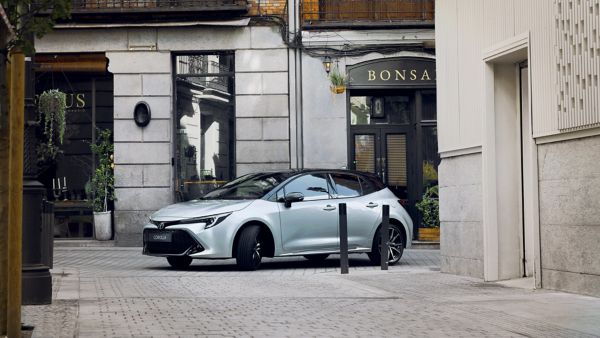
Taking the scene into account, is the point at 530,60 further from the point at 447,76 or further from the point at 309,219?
the point at 309,219

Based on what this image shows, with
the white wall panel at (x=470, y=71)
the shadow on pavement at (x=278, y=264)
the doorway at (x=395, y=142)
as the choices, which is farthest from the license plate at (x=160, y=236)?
the doorway at (x=395, y=142)

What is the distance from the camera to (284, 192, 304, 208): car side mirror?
16984 millimetres

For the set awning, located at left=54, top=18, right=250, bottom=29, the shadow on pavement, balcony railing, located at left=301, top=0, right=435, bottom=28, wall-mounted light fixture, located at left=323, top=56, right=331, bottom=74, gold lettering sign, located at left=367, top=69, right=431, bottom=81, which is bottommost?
the shadow on pavement

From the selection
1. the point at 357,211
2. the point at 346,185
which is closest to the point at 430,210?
the point at 346,185

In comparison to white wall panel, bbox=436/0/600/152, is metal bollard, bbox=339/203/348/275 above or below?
below

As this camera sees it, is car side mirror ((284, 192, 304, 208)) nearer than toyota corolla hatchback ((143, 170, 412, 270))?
No

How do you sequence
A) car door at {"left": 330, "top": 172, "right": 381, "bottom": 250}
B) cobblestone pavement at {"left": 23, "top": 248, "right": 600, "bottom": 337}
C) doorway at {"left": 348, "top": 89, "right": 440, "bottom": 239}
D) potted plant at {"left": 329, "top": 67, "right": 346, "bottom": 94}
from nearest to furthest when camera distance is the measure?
cobblestone pavement at {"left": 23, "top": 248, "right": 600, "bottom": 337} → car door at {"left": 330, "top": 172, "right": 381, "bottom": 250} → potted plant at {"left": 329, "top": 67, "right": 346, "bottom": 94} → doorway at {"left": 348, "top": 89, "right": 440, "bottom": 239}

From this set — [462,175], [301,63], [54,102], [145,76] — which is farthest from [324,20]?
[462,175]

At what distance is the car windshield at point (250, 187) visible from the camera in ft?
56.4

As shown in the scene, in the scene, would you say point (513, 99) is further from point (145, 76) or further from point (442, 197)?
point (145, 76)

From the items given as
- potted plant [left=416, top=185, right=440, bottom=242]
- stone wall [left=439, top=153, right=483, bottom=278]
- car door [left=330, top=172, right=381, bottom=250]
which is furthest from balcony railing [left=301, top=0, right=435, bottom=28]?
stone wall [left=439, top=153, right=483, bottom=278]

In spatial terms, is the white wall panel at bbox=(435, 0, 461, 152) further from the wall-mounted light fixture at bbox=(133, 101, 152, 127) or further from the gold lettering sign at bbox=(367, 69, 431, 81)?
the wall-mounted light fixture at bbox=(133, 101, 152, 127)

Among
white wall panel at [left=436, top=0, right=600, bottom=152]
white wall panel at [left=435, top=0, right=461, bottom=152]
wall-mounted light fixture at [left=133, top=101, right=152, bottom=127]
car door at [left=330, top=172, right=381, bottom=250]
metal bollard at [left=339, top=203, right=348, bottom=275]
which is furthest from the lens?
wall-mounted light fixture at [left=133, top=101, right=152, bottom=127]

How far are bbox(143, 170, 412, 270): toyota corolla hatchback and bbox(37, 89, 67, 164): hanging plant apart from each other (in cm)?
808
